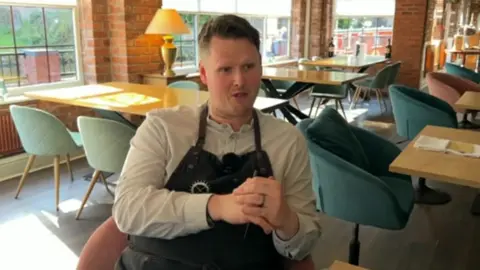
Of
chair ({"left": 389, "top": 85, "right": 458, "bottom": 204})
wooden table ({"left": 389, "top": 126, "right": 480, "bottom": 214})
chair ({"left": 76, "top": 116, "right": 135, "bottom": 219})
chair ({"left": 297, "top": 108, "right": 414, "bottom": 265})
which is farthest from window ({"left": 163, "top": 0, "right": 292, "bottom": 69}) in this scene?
wooden table ({"left": 389, "top": 126, "right": 480, "bottom": 214})

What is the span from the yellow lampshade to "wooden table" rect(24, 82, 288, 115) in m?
0.76

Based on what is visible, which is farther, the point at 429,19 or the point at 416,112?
the point at 429,19

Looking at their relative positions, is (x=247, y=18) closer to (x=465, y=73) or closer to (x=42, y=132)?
(x=465, y=73)

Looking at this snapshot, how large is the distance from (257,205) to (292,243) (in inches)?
8.4

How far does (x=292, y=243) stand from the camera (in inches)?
50.0

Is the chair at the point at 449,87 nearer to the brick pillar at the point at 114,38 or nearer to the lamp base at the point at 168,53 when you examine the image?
the lamp base at the point at 168,53

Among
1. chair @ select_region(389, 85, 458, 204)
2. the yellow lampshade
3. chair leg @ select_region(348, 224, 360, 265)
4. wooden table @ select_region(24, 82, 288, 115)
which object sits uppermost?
the yellow lampshade

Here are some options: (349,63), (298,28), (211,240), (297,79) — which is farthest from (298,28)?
(211,240)

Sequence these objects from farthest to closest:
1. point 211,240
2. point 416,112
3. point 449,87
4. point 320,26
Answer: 1. point 320,26
2. point 449,87
3. point 416,112
4. point 211,240

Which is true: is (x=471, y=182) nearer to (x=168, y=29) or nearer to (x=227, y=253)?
(x=227, y=253)

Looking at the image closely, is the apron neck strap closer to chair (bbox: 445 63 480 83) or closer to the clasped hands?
the clasped hands

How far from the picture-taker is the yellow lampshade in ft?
15.3

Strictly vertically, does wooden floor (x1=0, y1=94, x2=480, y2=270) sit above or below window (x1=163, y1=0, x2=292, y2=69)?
below

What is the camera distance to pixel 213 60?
4.37 feet
